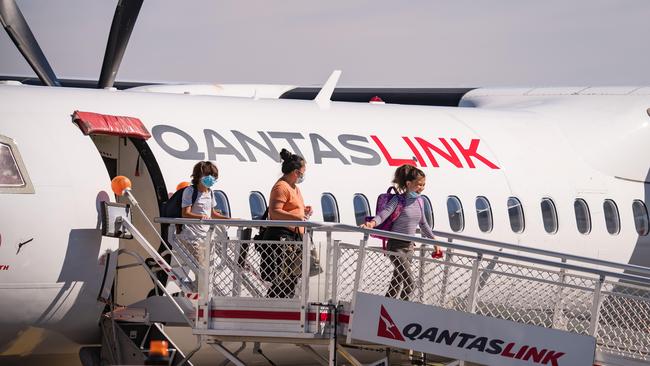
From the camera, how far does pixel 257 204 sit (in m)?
12.3

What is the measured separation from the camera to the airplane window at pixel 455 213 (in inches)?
554

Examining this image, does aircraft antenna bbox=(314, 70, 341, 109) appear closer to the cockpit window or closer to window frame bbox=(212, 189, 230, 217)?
window frame bbox=(212, 189, 230, 217)

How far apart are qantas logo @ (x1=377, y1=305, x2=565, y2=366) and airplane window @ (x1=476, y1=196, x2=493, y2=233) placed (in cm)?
455

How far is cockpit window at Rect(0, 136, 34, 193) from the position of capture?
423 inches

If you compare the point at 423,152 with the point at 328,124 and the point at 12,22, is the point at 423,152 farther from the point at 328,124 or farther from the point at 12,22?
the point at 12,22

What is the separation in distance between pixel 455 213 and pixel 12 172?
547 cm

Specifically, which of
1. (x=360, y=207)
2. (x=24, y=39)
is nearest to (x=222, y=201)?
(x=360, y=207)

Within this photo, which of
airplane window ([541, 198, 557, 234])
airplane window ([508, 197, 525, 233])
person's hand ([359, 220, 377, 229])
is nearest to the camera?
person's hand ([359, 220, 377, 229])

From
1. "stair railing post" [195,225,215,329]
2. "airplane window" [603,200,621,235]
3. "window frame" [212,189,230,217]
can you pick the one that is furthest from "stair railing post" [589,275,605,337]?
"airplane window" [603,200,621,235]

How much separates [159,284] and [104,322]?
31.0 inches

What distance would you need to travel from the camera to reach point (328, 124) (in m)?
13.7

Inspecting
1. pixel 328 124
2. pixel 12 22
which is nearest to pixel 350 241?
pixel 328 124

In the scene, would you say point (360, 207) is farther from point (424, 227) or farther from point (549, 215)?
point (549, 215)

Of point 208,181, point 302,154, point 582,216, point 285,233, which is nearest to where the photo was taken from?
point 285,233
